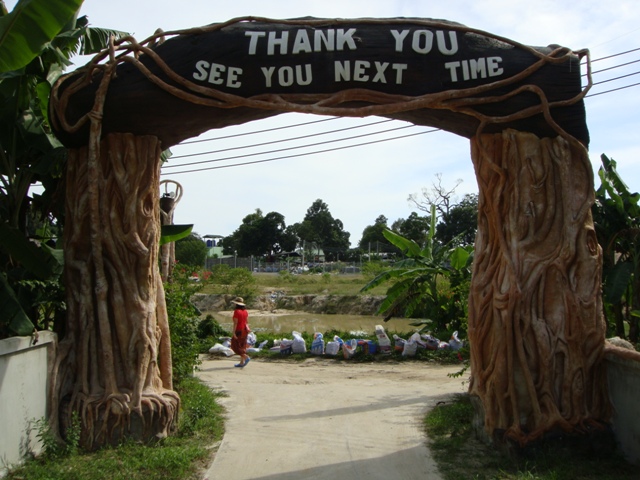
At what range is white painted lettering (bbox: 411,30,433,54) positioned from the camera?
6.14m

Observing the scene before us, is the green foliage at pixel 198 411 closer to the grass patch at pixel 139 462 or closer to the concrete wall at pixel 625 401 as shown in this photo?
the grass patch at pixel 139 462

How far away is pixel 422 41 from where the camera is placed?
6.16m

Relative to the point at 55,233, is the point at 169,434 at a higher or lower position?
lower

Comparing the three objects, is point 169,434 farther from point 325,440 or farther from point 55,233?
point 55,233

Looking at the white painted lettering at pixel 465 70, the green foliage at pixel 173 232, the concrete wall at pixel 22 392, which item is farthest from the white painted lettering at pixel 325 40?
the concrete wall at pixel 22 392

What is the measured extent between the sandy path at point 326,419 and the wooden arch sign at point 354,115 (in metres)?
0.95

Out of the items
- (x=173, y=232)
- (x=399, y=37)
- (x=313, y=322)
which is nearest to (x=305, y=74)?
(x=399, y=37)

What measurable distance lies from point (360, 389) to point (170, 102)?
17.6ft

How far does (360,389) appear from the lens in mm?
9570

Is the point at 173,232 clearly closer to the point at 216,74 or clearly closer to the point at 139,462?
the point at 216,74

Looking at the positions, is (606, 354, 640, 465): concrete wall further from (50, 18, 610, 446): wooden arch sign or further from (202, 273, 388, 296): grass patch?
(202, 273, 388, 296): grass patch

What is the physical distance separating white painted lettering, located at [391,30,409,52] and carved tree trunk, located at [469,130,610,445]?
1.34m

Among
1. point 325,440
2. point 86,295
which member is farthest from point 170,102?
point 325,440

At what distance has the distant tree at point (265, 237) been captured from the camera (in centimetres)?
6700
